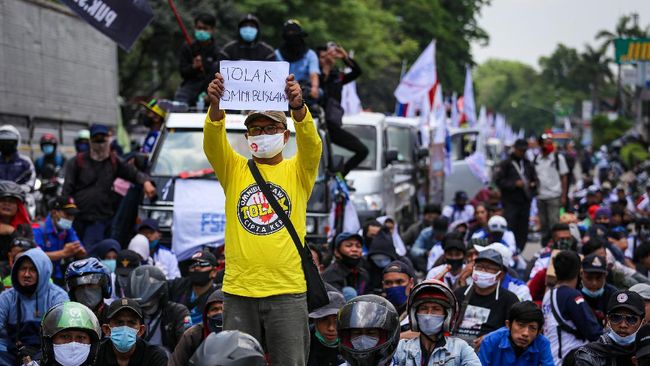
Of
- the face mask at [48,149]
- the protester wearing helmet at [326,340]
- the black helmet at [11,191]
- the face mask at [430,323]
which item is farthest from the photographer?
the face mask at [48,149]

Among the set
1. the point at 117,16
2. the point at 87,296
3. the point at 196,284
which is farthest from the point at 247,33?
the point at 87,296

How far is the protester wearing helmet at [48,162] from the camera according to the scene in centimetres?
1722

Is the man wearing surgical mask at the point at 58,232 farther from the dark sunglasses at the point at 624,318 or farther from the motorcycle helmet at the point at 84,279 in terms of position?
the dark sunglasses at the point at 624,318

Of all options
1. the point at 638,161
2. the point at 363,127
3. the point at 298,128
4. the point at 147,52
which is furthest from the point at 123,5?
the point at 638,161

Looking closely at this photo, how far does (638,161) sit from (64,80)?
25958mm

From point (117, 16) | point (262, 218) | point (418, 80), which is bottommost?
point (262, 218)

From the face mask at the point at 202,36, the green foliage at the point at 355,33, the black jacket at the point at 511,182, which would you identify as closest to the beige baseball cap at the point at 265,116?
the face mask at the point at 202,36

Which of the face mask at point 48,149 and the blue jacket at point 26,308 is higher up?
the face mask at point 48,149

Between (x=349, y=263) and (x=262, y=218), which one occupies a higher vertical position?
(x=262, y=218)

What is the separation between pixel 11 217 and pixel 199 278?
226 centimetres

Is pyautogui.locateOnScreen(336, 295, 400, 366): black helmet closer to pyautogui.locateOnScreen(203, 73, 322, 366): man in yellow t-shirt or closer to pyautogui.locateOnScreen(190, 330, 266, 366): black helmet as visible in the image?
pyautogui.locateOnScreen(203, 73, 322, 366): man in yellow t-shirt

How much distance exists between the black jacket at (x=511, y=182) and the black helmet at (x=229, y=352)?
14000mm

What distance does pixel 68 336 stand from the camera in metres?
6.79

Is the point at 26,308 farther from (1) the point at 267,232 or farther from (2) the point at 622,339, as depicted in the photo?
(2) the point at 622,339
